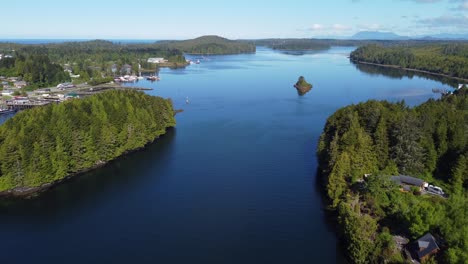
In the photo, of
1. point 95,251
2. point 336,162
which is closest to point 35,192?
point 95,251

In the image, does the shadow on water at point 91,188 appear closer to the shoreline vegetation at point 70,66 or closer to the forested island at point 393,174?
the forested island at point 393,174

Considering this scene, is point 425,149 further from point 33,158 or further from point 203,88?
point 203,88

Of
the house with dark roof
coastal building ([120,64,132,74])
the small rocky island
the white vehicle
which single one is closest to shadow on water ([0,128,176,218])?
the house with dark roof

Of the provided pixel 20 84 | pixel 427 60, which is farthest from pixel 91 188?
pixel 427 60

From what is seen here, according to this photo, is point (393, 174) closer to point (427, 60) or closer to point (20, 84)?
point (20, 84)

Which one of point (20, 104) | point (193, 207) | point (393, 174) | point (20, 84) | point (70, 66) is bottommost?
point (193, 207)

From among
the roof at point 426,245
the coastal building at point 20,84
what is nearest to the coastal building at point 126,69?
the coastal building at point 20,84
